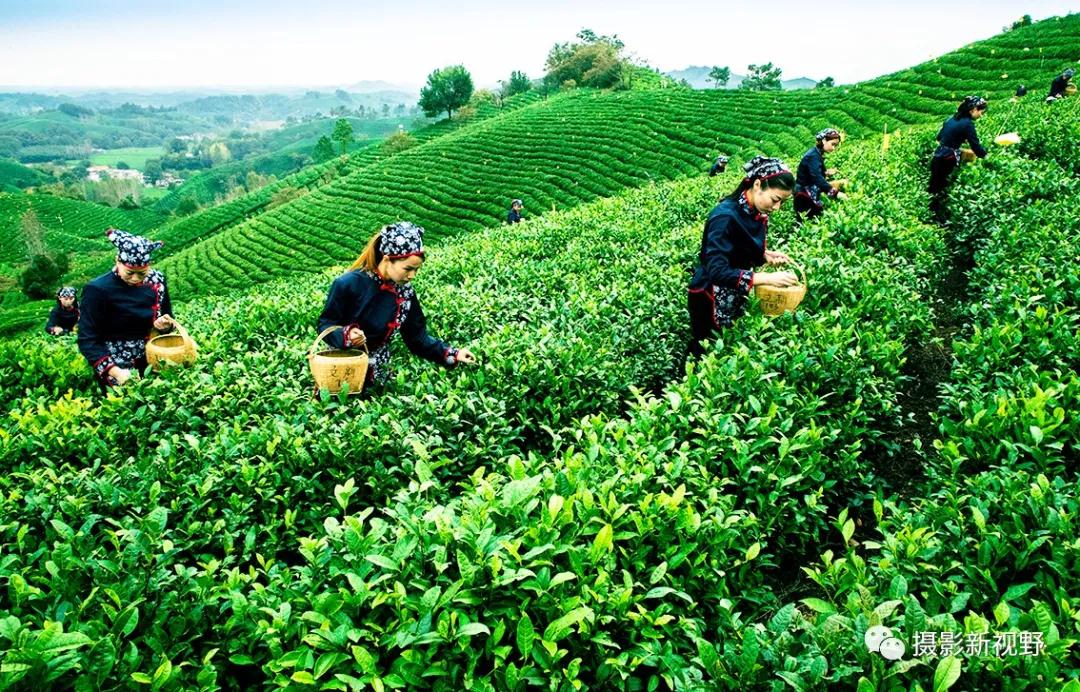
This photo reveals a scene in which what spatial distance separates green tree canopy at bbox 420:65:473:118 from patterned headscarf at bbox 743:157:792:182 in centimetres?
7152

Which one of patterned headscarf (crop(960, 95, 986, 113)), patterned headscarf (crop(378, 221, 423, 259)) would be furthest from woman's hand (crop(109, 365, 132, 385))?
patterned headscarf (crop(960, 95, 986, 113))

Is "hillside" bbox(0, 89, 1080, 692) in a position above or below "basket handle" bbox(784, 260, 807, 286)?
below

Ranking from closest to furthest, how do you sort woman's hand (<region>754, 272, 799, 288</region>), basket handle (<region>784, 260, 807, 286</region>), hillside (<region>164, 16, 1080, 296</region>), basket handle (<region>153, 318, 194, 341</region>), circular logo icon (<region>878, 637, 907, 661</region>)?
circular logo icon (<region>878, 637, 907, 661</region>) < woman's hand (<region>754, 272, 799, 288</region>) < basket handle (<region>153, 318, 194, 341</region>) < basket handle (<region>784, 260, 807, 286</region>) < hillside (<region>164, 16, 1080, 296</region>)

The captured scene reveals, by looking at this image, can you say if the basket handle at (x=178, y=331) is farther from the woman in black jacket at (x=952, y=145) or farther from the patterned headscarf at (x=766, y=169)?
the woman in black jacket at (x=952, y=145)

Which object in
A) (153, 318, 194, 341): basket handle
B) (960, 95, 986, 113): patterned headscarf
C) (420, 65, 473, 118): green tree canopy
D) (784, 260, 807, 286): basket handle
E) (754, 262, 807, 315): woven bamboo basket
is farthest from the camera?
(420, 65, 473, 118): green tree canopy

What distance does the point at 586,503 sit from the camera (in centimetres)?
241

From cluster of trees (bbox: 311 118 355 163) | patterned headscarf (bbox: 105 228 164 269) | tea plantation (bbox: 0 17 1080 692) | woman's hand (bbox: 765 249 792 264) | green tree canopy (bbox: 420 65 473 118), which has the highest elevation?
green tree canopy (bbox: 420 65 473 118)

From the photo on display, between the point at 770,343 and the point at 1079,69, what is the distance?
2658cm

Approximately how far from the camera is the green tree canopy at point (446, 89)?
232 feet

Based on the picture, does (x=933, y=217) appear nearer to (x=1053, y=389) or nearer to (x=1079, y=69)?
(x=1053, y=389)

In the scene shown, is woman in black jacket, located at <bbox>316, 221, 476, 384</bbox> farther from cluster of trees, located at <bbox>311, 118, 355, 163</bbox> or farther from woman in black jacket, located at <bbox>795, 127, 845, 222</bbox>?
cluster of trees, located at <bbox>311, 118, 355, 163</bbox>

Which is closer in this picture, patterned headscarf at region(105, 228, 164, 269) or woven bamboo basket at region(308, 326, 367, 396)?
woven bamboo basket at region(308, 326, 367, 396)

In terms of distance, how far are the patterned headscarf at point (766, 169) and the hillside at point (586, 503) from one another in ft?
3.47

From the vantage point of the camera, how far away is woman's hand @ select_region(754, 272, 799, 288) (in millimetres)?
4285
